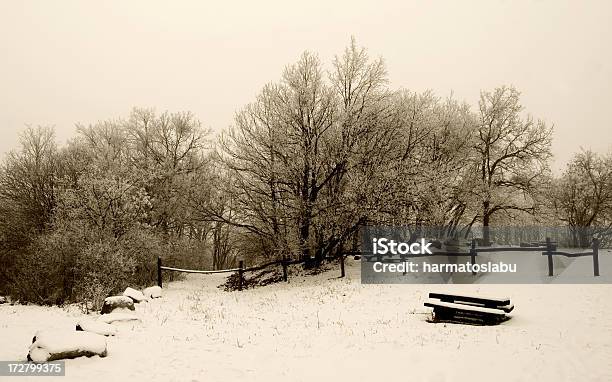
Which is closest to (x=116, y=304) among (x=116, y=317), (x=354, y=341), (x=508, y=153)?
(x=116, y=317)

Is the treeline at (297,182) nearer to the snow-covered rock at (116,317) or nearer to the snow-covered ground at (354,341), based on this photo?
the snow-covered rock at (116,317)

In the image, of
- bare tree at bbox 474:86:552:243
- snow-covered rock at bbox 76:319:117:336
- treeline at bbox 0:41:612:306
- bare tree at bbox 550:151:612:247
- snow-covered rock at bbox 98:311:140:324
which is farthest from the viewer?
bare tree at bbox 550:151:612:247

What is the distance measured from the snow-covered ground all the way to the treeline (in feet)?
20.0

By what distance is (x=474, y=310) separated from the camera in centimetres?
1154

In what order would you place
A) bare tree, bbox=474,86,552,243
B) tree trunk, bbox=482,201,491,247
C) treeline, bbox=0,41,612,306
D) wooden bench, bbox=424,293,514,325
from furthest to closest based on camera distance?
bare tree, bbox=474,86,552,243 < tree trunk, bbox=482,201,491,247 < treeline, bbox=0,41,612,306 < wooden bench, bbox=424,293,514,325

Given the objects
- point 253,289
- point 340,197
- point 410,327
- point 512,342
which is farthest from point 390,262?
point 512,342

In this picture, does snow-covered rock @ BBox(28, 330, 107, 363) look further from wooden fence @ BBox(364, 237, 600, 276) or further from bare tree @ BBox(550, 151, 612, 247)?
bare tree @ BBox(550, 151, 612, 247)

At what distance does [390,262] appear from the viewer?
20.0 meters

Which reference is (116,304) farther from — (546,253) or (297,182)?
(546,253)

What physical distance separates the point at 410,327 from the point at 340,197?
35.9 ft

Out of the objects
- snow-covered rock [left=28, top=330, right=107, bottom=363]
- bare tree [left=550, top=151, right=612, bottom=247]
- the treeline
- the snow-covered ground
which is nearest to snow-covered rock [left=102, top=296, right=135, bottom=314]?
the snow-covered ground

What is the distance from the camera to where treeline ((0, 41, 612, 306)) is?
21.8m

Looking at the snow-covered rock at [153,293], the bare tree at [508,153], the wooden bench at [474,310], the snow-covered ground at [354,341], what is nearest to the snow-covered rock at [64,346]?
the snow-covered ground at [354,341]

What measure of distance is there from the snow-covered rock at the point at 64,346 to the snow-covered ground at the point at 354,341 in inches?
7.1
